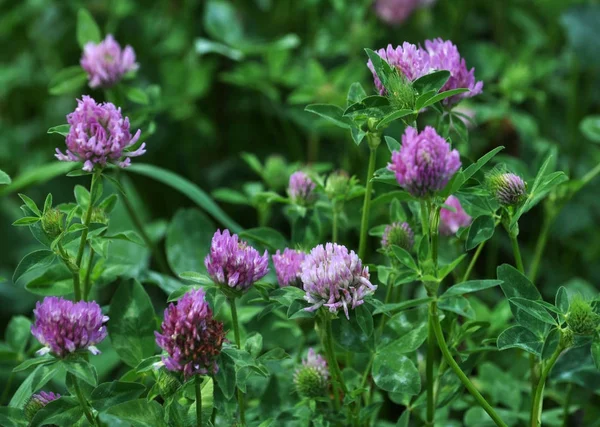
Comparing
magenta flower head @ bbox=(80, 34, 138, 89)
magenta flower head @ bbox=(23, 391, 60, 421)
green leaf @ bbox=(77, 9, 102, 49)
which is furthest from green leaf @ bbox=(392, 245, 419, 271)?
green leaf @ bbox=(77, 9, 102, 49)

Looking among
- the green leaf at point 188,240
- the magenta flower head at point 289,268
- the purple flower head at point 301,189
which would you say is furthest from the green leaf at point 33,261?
the green leaf at point 188,240

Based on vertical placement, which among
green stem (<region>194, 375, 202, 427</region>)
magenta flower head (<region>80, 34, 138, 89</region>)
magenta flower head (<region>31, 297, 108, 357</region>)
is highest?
magenta flower head (<region>80, 34, 138, 89</region>)

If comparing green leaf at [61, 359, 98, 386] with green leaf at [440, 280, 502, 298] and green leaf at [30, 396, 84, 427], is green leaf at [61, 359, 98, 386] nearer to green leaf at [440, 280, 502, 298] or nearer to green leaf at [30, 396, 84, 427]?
green leaf at [30, 396, 84, 427]

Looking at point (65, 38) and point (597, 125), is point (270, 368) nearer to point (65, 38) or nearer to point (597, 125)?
point (597, 125)

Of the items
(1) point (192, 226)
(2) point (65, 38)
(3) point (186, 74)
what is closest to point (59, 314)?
(1) point (192, 226)

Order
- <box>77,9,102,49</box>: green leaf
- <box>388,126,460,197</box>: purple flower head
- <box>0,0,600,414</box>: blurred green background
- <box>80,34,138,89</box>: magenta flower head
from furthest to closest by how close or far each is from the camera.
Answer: <box>0,0,600,414</box>: blurred green background → <box>77,9,102,49</box>: green leaf → <box>80,34,138,89</box>: magenta flower head → <box>388,126,460,197</box>: purple flower head

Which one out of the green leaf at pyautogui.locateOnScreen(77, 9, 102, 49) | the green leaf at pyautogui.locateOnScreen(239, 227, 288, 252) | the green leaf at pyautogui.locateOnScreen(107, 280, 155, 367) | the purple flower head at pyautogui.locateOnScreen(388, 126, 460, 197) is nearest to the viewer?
the purple flower head at pyautogui.locateOnScreen(388, 126, 460, 197)

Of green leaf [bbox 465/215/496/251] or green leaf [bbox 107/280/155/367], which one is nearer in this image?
green leaf [bbox 465/215/496/251]

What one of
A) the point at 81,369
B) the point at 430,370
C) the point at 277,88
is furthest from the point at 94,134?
the point at 277,88
